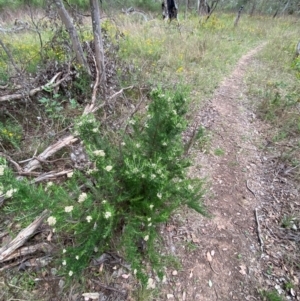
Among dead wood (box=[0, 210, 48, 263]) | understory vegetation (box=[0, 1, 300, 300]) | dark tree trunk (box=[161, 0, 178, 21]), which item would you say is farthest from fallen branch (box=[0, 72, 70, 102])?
dark tree trunk (box=[161, 0, 178, 21])

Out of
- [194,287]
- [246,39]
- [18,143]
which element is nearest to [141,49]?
[18,143]

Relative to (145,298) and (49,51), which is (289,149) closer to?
(145,298)

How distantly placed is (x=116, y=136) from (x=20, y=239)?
155 centimetres

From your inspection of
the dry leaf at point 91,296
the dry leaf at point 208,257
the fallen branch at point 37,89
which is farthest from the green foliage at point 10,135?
the dry leaf at point 208,257

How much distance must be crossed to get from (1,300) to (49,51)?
4.09 meters

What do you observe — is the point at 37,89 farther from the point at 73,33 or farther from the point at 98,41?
the point at 98,41

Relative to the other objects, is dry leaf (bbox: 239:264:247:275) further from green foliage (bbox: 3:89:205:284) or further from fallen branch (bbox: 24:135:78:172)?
fallen branch (bbox: 24:135:78:172)

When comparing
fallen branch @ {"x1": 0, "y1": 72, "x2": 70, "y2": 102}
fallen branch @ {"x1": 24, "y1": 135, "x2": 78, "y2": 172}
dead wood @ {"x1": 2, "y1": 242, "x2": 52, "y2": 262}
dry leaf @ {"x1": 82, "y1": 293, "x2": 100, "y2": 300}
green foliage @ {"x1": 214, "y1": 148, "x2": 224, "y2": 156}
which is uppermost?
fallen branch @ {"x1": 0, "y1": 72, "x2": 70, "y2": 102}

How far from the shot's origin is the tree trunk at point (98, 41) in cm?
312

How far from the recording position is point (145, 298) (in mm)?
1765

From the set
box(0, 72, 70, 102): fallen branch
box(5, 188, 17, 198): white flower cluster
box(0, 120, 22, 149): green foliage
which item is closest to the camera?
box(5, 188, 17, 198): white flower cluster

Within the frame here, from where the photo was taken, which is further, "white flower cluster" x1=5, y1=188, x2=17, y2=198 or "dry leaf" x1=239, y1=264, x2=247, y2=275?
"dry leaf" x1=239, y1=264, x2=247, y2=275

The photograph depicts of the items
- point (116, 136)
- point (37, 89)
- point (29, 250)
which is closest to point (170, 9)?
point (37, 89)

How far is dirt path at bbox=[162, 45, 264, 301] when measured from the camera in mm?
1944
